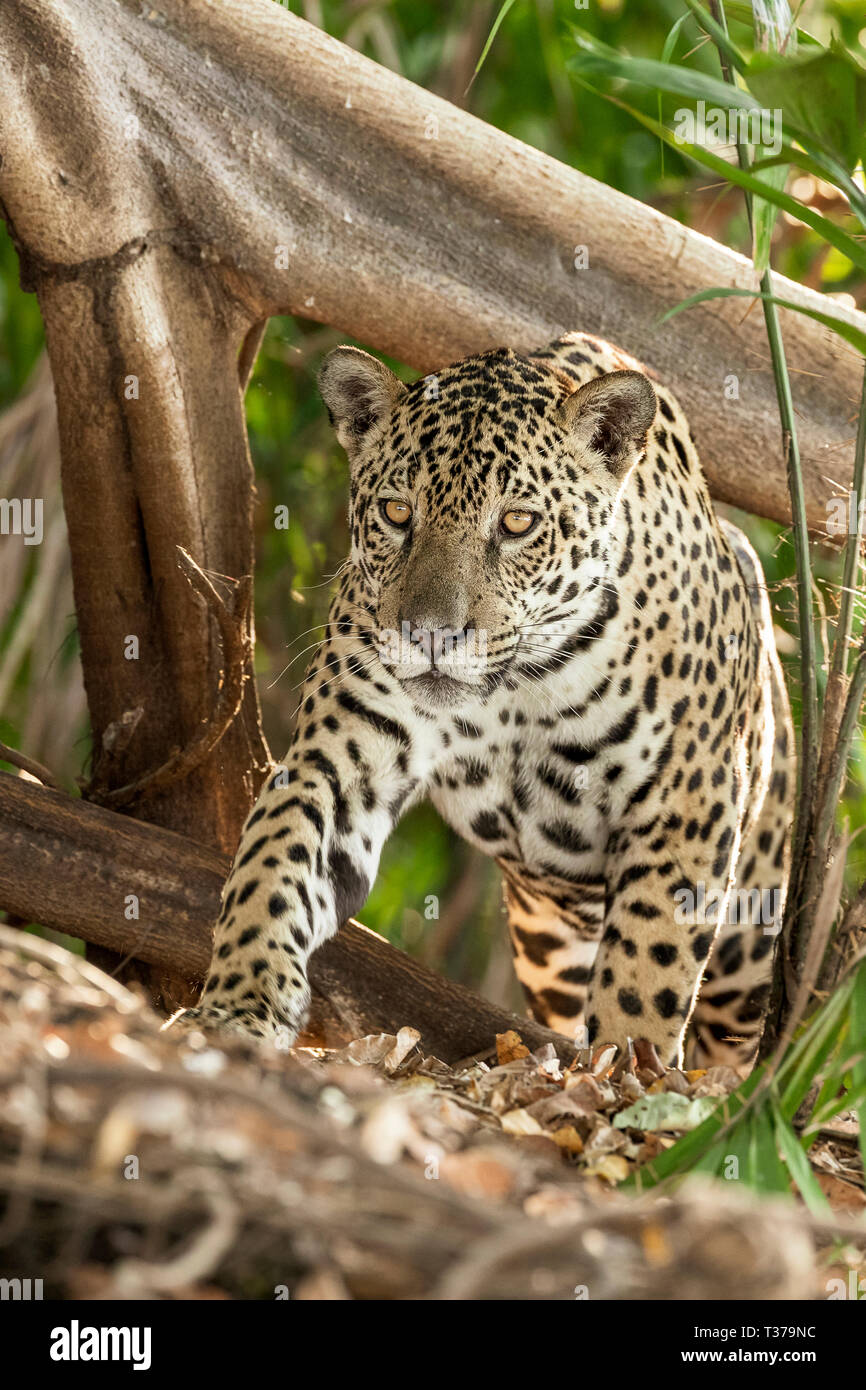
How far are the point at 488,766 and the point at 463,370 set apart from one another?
1.18 meters

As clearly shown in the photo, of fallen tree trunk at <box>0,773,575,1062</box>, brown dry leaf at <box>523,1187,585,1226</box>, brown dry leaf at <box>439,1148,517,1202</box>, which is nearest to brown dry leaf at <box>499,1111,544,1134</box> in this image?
brown dry leaf at <box>523,1187,585,1226</box>

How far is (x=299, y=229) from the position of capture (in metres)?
5.35

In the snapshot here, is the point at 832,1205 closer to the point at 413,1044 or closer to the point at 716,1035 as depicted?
the point at 413,1044

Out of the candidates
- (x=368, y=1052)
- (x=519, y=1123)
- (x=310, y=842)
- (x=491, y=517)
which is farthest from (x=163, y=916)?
(x=519, y=1123)

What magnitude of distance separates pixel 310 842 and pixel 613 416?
1.48 m

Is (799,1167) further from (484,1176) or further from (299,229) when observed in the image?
(299,229)

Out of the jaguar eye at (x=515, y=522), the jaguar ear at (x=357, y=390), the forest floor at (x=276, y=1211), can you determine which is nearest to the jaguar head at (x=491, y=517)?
the jaguar eye at (x=515, y=522)

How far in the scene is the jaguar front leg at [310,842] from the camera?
4.05 meters

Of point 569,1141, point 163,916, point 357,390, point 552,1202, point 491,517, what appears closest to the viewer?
point 552,1202

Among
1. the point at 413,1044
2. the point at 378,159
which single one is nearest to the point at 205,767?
the point at 413,1044

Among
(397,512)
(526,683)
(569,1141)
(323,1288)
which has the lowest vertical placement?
(323,1288)

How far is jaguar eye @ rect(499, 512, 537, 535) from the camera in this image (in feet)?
14.0

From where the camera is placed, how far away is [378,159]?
5.45 metres

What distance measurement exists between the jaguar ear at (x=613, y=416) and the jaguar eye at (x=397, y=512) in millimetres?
517
